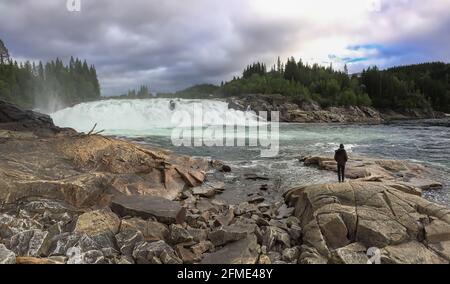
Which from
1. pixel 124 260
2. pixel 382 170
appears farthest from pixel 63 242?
pixel 382 170

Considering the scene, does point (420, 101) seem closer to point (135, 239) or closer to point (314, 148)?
point (314, 148)

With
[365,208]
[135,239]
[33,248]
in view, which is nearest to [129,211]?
[135,239]

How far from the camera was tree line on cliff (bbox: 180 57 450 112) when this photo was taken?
124m

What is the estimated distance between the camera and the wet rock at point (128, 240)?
863cm

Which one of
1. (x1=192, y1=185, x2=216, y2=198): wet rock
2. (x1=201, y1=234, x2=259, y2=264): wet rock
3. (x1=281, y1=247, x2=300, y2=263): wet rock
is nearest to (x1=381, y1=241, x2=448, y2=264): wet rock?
(x1=281, y1=247, x2=300, y2=263): wet rock

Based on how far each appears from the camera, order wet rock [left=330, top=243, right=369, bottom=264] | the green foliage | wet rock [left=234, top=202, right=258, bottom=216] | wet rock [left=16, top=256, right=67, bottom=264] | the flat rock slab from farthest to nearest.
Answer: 1. the green foliage
2. wet rock [left=234, top=202, right=258, bottom=216]
3. the flat rock slab
4. wet rock [left=330, top=243, right=369, bottom=264]
5. wet rock [left=16, top=256, right=67, bottom=264]

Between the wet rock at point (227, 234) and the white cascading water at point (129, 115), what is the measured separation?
39.4 metres

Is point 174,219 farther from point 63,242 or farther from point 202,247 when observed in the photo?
point 63,242

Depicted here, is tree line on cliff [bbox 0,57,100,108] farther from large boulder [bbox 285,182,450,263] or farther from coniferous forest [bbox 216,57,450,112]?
large boulder [bbox 285,182,450,263]

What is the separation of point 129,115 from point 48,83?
295 feet

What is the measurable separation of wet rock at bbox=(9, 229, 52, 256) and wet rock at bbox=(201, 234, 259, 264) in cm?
371

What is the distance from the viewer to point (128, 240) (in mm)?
8883

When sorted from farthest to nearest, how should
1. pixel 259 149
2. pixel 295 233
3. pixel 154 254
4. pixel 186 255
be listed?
pixel 259 149 < pixel 295 233 < pixel 186 255 < pixel 154 254

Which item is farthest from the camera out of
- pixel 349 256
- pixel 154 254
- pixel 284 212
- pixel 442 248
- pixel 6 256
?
pixel 284 212
